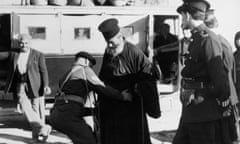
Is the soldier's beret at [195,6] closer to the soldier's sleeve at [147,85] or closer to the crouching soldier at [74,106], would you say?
the soldier's sleeve at [147,85]

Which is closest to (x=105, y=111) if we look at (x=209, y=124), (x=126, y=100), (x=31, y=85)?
(x=126, y=100)

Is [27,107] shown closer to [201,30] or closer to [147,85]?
[147,85]

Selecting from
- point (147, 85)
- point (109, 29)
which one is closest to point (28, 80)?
point (109, 29)

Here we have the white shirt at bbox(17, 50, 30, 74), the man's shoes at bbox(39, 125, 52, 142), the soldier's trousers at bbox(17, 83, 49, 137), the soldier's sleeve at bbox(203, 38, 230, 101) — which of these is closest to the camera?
the soldier's sleeve at bbox(203, 38, 230, 101)

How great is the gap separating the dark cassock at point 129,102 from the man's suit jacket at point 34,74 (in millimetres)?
2440

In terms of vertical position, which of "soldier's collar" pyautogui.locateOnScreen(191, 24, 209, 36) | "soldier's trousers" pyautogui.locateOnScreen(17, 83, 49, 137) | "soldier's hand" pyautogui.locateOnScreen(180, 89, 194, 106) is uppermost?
"soldier's collar" pyautogui.locateOnScreen(191, 24, 209, 36)

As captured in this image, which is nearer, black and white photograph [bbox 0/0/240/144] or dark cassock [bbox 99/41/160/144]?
black and white photograph [bbox 0/0/240/144]

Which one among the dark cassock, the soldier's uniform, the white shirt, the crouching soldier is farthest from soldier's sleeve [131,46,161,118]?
the white shirt

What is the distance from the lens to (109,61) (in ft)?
14.0

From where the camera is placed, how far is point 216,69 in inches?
141

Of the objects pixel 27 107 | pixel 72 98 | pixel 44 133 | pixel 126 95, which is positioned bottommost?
pixel 44 133

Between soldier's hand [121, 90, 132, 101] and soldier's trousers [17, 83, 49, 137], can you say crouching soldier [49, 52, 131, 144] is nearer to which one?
soldier's hand [121, 90, 132, 101]

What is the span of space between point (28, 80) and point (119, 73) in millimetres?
2793

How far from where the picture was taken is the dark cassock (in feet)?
13.5
